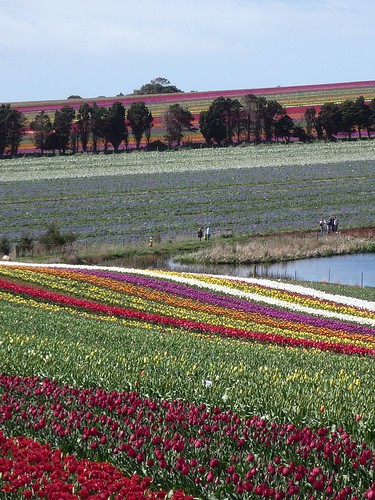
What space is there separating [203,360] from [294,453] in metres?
5.82

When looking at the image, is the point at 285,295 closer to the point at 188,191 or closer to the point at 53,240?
Answer: the point at 53,240

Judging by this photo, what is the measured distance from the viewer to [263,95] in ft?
533

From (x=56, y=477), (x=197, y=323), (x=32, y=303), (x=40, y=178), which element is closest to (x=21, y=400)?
(x=56, y=477)

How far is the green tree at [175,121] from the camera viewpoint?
442 feet

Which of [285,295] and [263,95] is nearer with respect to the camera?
[285,295]

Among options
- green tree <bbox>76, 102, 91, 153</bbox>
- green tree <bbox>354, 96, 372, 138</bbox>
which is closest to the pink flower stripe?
green tree <bbox>76, 102, 91, 153</bbox>

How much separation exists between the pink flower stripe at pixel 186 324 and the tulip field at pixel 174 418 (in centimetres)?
363

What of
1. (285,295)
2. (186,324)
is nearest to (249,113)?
(285,295)

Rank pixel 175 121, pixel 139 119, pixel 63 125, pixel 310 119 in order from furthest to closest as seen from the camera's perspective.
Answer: pixel 175 121, pixel 310 119, pixel 139 119, pixel 63 125

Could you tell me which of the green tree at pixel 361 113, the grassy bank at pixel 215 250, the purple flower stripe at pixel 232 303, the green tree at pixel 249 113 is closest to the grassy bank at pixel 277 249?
the grassy bank at pixel 215 250

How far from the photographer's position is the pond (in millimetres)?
49438

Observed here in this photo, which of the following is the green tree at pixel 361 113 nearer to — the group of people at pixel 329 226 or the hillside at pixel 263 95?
the hillside at pixel 263 95

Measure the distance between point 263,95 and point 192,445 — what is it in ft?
511

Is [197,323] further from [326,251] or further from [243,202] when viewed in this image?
[243,202]
